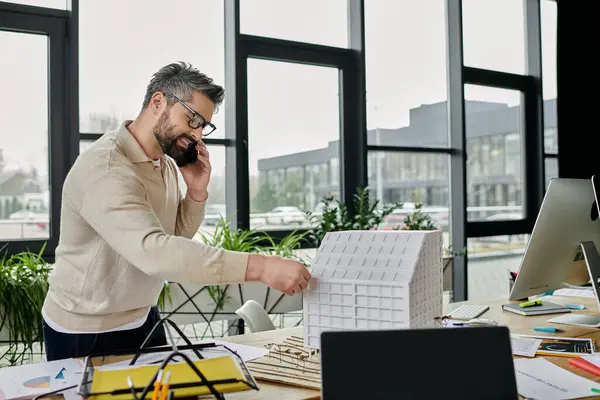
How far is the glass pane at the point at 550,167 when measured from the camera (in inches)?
196

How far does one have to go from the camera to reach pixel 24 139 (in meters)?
2.90

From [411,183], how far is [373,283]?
289cm

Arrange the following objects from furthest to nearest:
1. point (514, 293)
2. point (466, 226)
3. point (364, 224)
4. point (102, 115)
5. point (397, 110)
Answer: point (466, 226) < point (397, 110) < point (364, 224) < point (102, 115) < point (514, 293)

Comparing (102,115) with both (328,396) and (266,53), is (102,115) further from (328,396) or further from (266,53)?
(328,396)

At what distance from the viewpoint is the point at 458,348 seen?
989 millimetres

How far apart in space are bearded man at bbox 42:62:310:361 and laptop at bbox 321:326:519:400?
0.46 m

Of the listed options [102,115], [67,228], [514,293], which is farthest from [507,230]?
[67,228]

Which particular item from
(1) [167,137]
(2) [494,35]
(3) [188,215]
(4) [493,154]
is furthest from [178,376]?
(2) [494,35]

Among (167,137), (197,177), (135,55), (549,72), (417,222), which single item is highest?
(549,72)

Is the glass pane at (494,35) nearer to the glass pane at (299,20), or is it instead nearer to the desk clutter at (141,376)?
the glass pane at (299,20)

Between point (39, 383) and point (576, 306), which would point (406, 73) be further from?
point (39, 383)

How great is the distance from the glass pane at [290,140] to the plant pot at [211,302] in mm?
581

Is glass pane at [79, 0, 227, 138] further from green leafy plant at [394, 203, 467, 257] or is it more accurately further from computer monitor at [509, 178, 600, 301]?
computer monitor at [509, 178, 600, 301]

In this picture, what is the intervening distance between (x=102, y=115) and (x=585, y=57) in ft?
12.0
